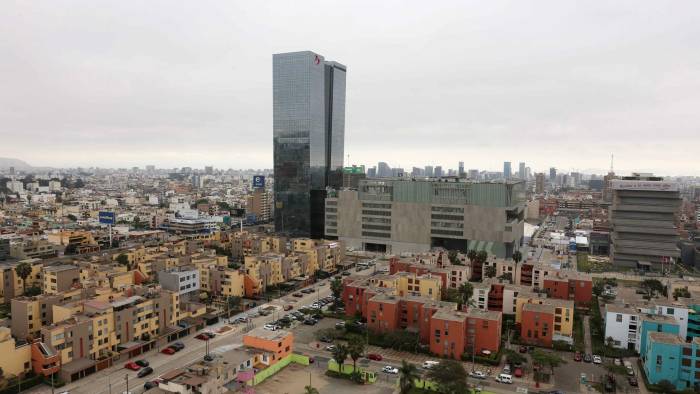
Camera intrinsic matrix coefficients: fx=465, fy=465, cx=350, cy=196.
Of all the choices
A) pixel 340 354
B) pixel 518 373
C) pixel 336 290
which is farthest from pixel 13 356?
pixel 518 373

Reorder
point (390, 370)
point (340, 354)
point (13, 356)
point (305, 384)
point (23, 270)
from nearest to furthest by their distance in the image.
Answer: point (13, 356)
point (305, 384)
point (340, 354)
point (390, 370)
point (23, 270)

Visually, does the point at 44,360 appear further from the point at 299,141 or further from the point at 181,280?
the point at 299,141

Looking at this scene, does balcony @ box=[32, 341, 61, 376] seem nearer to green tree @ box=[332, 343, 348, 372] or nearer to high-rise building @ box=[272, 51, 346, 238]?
green tree @ box=[332, 343, 348, 372]

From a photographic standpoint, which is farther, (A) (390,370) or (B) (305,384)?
(A) (390,370)

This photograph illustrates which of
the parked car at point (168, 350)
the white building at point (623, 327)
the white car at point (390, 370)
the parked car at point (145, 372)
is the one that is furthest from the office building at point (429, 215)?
the parked car at point (145, 372)

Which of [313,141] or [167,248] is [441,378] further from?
[313,141]
